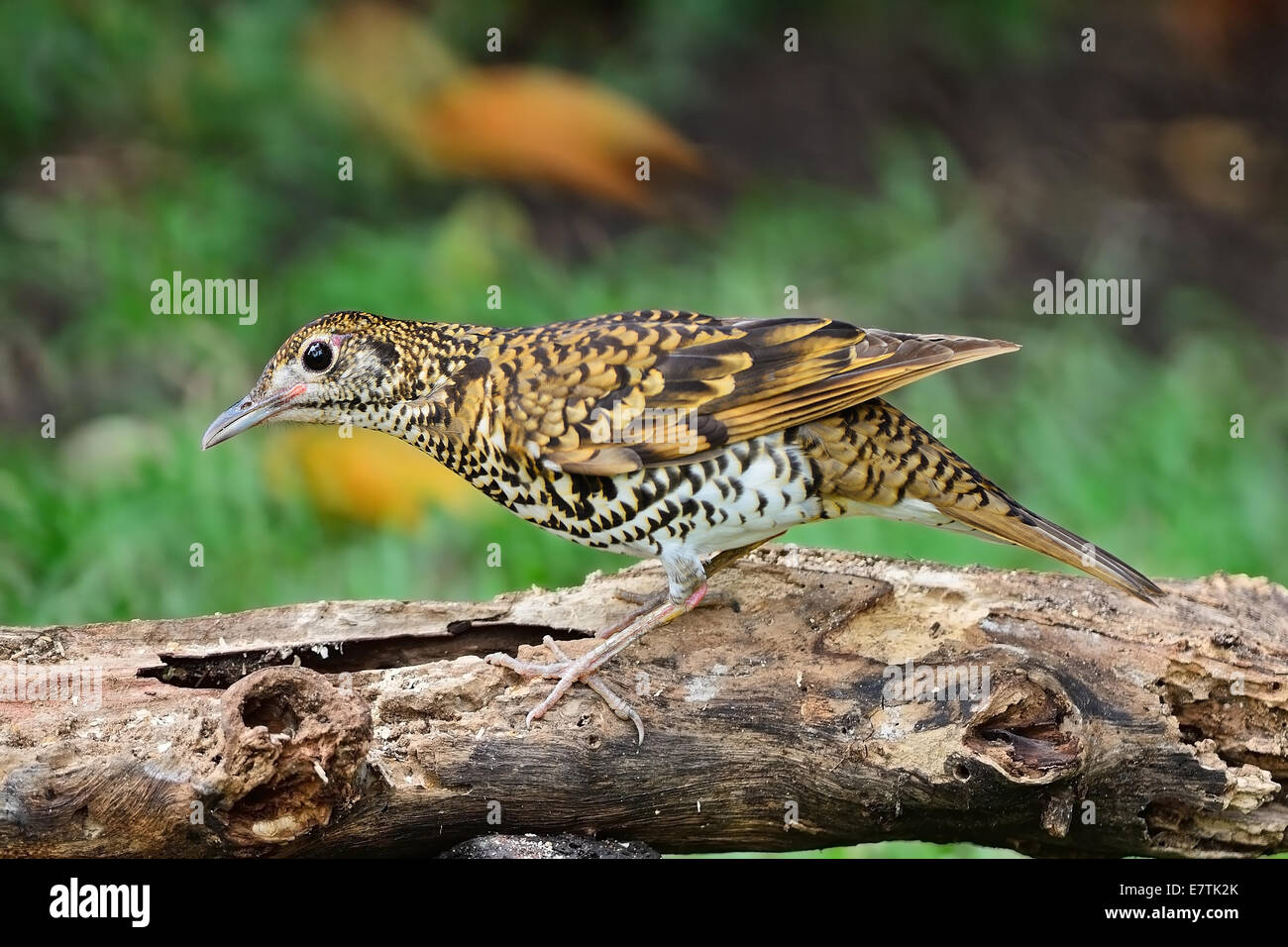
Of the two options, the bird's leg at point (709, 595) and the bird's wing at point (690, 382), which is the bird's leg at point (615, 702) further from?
the bird's wing at point (690, 382)

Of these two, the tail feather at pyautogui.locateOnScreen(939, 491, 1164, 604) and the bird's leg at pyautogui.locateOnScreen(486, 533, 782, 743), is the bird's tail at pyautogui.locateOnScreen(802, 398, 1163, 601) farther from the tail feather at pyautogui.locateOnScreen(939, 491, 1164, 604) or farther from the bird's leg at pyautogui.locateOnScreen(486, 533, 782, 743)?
the bird's leg at pyautogui.locateOnScreen(486, 533, 782, 743)

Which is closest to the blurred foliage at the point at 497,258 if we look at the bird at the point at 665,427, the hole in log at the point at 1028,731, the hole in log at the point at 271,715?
the bird at the point at 665,427

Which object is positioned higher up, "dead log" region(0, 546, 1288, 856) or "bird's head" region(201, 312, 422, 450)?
"bird's head" region(201, 312, 422, 450)

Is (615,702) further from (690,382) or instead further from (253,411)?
(253,411)

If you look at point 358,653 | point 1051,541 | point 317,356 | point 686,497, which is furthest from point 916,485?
point 317,356

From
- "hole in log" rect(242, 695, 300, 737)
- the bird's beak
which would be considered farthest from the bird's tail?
"hole in log" rect(242, 695, 300, 737)

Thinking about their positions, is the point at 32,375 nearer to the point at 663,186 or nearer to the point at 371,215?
the point at 371,215
